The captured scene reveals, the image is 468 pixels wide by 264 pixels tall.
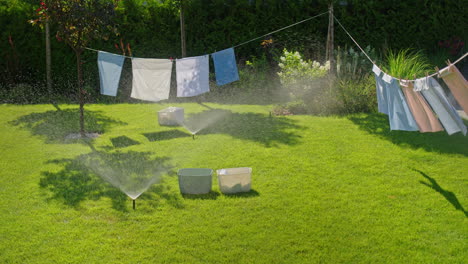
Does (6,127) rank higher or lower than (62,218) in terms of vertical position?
higher

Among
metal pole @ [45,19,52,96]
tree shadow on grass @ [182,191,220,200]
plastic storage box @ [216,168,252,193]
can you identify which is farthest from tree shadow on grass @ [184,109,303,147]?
metal pole @ [45,19,52,96]

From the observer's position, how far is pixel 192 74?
Answer: 9023 millimetres

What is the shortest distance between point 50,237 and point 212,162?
2660mm

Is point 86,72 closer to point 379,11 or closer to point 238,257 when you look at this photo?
point 379,11

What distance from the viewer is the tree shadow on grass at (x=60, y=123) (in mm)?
8469

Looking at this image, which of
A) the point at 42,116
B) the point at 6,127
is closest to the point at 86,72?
the point at 42,116

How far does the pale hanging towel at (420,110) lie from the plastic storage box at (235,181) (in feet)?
6.74

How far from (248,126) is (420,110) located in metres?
3.69

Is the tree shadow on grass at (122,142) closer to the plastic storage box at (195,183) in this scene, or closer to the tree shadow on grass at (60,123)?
the tree shadow on grass at (60,123)

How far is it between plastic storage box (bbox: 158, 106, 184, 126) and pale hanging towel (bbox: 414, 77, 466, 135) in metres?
4.93

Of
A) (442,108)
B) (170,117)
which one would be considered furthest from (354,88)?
(442,108)

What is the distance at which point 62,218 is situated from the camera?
4.93 m

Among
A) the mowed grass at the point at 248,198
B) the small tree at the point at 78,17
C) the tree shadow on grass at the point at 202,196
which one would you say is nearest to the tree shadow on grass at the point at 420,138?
the mowed grass at the point at 248,198

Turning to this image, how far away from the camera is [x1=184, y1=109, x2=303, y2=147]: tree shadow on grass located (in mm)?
7945
